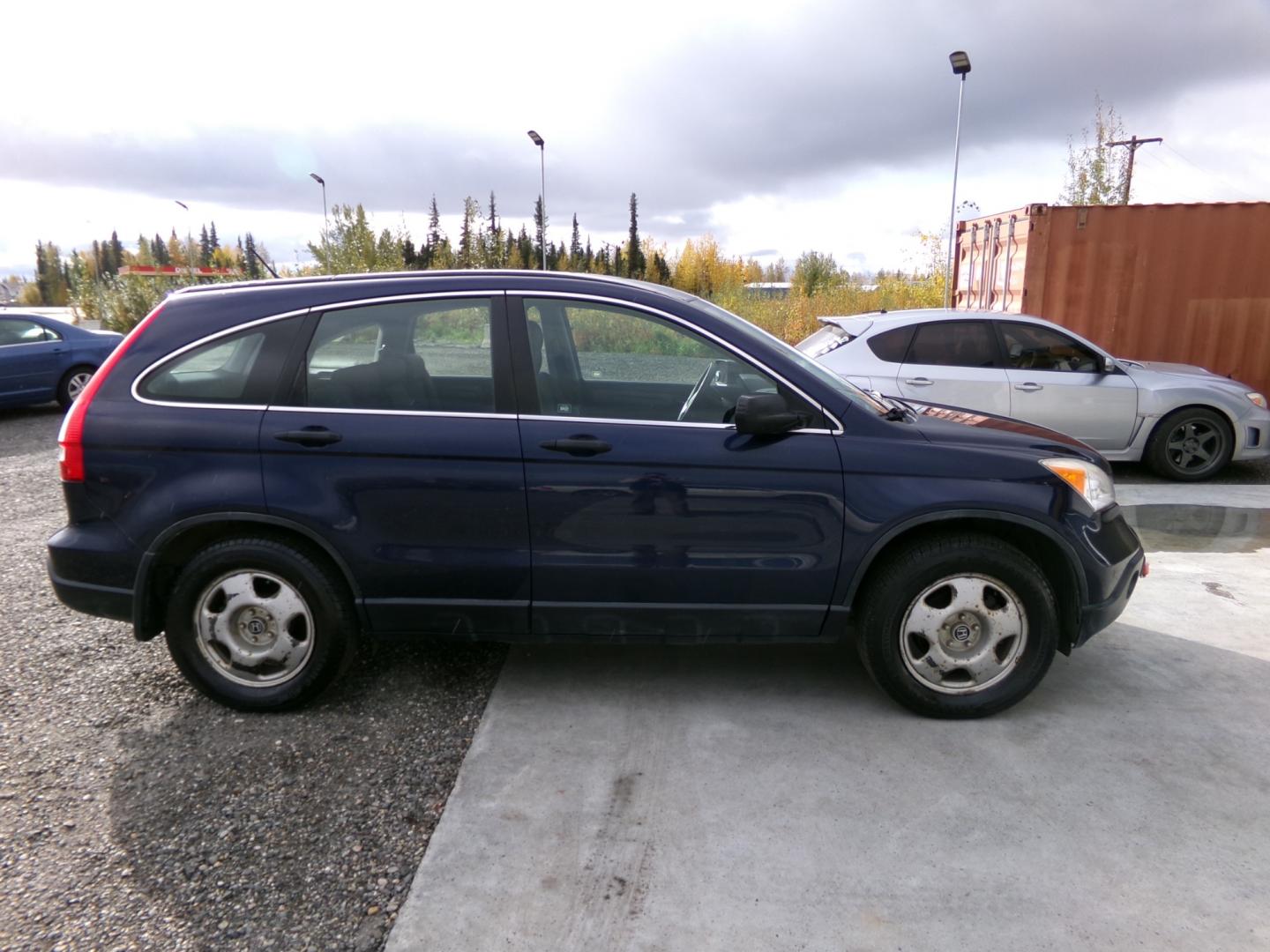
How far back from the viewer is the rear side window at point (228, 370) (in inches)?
141

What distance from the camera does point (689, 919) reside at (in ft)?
8.27

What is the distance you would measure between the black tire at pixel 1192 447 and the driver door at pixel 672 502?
6.24 m

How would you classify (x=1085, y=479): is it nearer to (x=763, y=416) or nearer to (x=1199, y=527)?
(x=763, y=416)

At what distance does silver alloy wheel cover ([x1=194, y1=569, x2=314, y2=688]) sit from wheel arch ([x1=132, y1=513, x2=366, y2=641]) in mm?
164

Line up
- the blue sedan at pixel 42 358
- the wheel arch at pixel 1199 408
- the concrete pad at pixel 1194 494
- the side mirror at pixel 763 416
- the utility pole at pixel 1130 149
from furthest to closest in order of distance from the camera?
the utility pole at pixel 1130 149 < the blue sedan at pixel 42 358 < the wheel arch at pixel 1199 408 < the concrete pad at pixel 1194 494 < the side mirror at pixel 763 416

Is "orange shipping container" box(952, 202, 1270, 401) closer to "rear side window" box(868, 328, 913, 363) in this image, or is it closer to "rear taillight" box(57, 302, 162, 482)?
"rear side window" box(868, 328, 913, 363)

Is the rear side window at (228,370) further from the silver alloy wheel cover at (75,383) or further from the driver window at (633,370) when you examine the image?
the silver alloy wheel cover at (75,383)

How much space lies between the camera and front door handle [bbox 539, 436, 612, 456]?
347 cm

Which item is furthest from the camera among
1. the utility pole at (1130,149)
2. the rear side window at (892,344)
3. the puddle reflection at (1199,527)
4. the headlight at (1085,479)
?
the utility pole at (1130,149)

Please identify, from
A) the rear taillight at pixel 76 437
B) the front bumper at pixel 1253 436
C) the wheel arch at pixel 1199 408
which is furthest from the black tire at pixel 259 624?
the front bumper at pixel 1253 436

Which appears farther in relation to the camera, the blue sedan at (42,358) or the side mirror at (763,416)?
the blue sedan at (42,358)

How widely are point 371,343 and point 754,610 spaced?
1.87m

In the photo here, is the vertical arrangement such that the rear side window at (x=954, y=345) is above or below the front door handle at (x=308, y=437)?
above

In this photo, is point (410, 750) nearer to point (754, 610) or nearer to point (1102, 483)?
point (754, 610)
